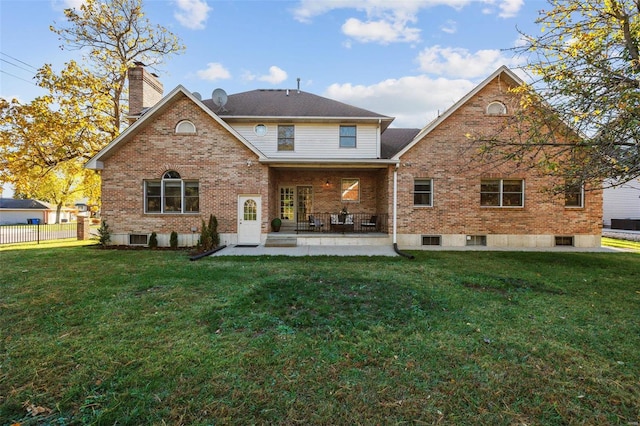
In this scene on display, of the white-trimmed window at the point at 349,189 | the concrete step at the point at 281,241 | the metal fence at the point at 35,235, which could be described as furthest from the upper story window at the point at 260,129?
the metal fence at the point at 35,235

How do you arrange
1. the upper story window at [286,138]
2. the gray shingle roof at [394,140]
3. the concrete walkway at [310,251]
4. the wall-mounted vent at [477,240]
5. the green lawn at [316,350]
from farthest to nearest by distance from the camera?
the gray shingle roof at [394,140] < the upper story window at [286,138] < the wall-mounted vent at [477,240] < the concrete walkway at [310,251] < the green lawn at [316,350]

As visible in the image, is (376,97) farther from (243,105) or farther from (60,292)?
(60,292)

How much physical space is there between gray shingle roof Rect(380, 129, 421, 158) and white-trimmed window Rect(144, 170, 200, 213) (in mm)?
9245

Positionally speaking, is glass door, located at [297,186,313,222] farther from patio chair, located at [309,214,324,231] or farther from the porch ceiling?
the porch ceiling

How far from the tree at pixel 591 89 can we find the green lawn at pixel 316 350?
2955 millimetres

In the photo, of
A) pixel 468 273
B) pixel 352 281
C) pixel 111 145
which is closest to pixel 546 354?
pixel 352 281

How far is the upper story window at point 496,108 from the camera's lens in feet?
41.9

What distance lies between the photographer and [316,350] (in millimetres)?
3693

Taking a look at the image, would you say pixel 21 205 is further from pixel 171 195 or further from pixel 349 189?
pixel 349 189

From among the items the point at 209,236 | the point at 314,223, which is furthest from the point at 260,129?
the point at 209,236

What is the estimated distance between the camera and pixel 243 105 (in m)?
15.1

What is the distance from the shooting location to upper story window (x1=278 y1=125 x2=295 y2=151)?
14.3 m

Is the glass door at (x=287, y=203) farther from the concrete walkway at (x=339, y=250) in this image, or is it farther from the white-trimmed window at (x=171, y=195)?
the white-trimmed window at (x=171, y=195)

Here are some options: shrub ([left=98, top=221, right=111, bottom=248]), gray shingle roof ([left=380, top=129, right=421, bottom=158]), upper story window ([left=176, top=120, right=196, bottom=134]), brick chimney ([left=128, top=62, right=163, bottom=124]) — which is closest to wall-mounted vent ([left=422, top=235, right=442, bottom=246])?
gray shingle roof ([left=380, top=129, right=421, bottom=158])
